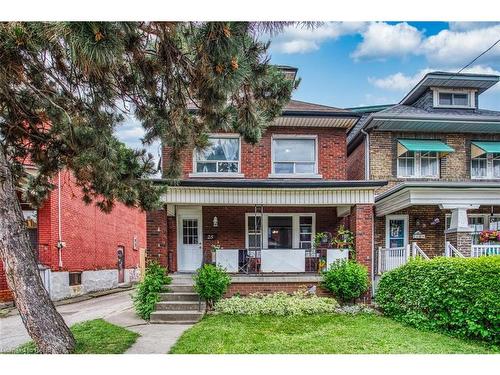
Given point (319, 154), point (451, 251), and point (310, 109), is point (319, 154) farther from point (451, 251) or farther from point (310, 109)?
point (451, 251)

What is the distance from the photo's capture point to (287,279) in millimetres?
9766

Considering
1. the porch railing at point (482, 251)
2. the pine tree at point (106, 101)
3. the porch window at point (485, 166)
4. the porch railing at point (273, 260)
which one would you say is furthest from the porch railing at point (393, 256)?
the pine tree at point (106, 101)

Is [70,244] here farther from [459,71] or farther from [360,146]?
[459,71]

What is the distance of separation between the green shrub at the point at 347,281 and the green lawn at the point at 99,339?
4858mm

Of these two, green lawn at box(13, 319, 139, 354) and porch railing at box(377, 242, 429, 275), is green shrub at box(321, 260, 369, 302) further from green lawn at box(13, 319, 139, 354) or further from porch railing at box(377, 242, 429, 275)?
green lawn at box(13, 319, 139, 354)

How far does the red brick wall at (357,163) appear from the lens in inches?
499

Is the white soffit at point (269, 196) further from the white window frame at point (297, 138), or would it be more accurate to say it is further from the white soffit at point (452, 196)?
the white window frame at point (297, 138)

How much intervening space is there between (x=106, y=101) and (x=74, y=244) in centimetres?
885

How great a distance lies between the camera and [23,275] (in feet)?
16.8

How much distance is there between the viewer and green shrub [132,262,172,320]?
8.73 metres

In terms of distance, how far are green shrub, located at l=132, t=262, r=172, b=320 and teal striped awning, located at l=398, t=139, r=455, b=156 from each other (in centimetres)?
804
